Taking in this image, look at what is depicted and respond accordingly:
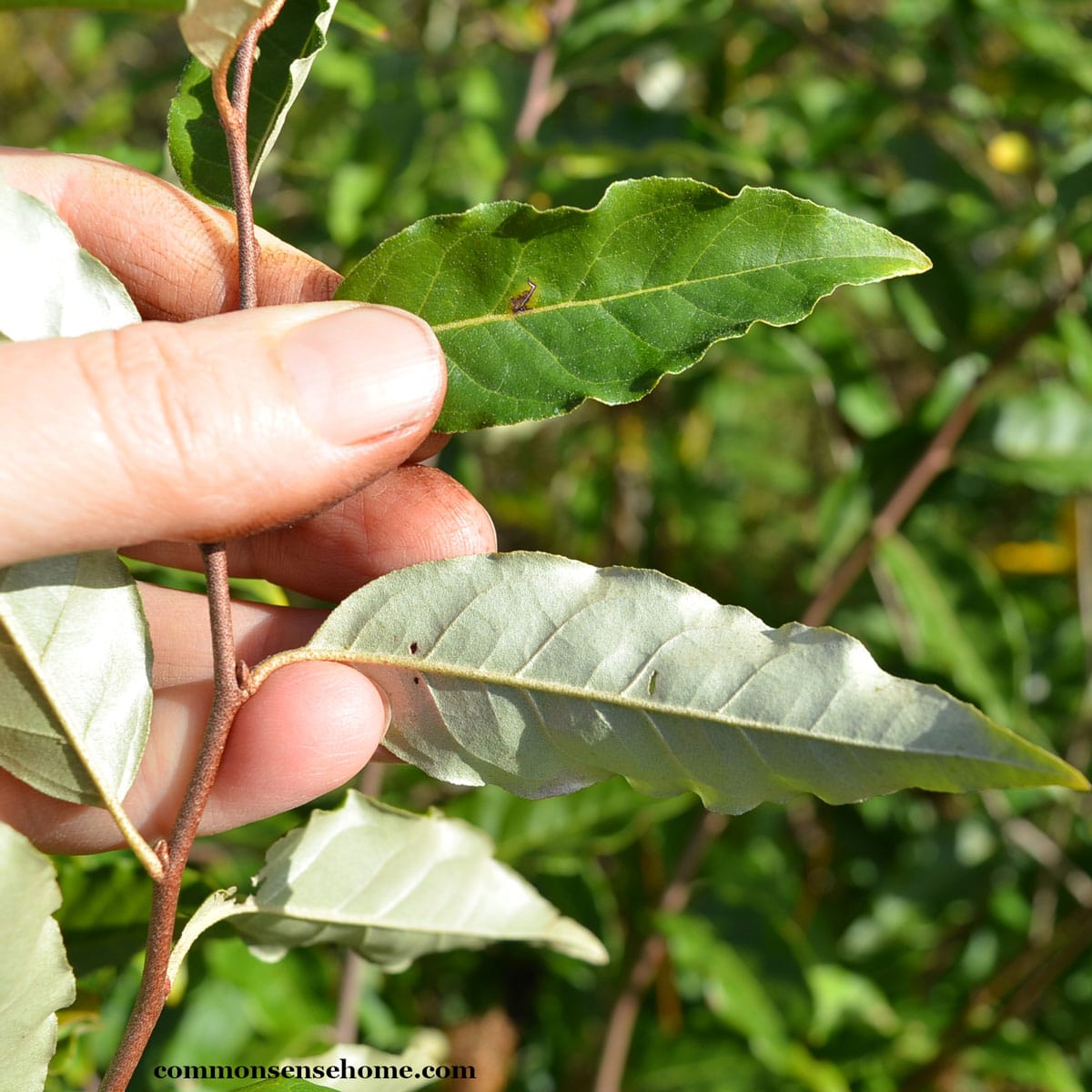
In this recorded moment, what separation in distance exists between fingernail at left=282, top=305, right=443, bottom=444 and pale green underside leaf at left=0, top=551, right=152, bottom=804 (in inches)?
7.6

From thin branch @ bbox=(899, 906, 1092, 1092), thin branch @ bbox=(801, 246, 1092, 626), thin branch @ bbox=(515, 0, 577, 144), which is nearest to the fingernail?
thin branch @ bbox=(801, 246, 1092, 626)

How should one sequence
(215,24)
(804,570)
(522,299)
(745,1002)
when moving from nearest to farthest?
1. (215,24)
2. (522,299)
3. (745,1002)
4. (804,570)

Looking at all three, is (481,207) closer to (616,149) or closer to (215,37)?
(215,37)

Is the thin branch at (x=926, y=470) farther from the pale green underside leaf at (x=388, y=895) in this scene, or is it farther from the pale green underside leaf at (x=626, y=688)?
the pale green underside leaf at (x=626, y=688)

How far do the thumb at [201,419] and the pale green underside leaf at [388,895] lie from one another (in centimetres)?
29

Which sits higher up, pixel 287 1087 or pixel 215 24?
pixel 215 24

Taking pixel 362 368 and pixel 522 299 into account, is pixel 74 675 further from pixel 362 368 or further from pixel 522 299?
pixel 522 299

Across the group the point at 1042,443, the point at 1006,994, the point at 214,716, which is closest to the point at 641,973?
the point at 1006,994

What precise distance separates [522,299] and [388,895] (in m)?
0.53

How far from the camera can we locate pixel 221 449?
2.33ft

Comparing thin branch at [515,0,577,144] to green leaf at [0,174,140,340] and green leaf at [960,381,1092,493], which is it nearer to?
green leaf at [960,381,1092,493]

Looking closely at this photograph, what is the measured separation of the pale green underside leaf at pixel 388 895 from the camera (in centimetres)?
87

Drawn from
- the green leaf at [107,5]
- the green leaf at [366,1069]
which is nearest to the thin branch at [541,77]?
the green leaf at [107,5]

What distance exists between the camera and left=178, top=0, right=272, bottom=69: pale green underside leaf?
2.09ft
